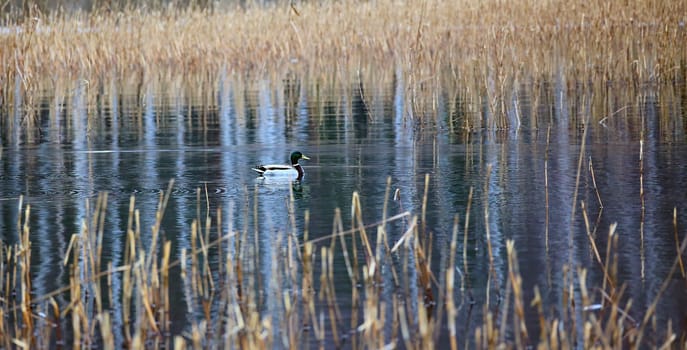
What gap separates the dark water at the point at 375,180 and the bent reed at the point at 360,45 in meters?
1.41

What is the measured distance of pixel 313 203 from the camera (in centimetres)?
900

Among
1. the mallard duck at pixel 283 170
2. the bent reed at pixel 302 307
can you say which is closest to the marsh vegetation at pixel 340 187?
the bent reed at pixel 302 307

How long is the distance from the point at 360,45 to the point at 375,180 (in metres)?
11.8

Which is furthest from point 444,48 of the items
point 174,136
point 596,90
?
point 174,136

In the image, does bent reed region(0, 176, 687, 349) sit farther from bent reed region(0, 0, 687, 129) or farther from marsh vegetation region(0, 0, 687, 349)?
bent reed region(0, 0, 687, 129)

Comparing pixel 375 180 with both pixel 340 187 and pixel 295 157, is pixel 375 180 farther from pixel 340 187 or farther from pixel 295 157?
pixel 295 157

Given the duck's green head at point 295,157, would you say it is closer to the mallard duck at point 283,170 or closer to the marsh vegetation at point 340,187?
the mallard duck at point 283,170

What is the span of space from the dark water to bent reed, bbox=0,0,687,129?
55.4 inches

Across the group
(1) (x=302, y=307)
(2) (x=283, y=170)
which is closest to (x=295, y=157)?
(2) (x=283, y=170)

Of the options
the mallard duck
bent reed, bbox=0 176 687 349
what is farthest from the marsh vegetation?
the mallard duck

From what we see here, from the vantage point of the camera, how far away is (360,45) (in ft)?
70.7

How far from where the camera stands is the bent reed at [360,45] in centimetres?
1647

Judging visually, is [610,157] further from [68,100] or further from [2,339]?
[68,100]

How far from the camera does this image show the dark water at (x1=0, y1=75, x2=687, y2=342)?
6.86 metres
